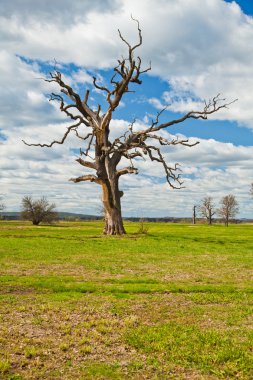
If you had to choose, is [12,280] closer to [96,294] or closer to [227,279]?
[96,294]

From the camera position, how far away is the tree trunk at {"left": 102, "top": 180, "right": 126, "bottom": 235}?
40.8 m

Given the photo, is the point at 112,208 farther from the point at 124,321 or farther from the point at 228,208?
the point at 228,208

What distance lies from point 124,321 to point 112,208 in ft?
100

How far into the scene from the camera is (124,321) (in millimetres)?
10547

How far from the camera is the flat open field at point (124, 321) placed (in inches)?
304

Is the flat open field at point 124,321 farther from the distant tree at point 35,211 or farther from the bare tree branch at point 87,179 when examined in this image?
the distant tree at point 35,211

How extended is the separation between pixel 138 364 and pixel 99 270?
38.6ft

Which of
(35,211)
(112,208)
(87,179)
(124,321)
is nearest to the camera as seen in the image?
(124,321)

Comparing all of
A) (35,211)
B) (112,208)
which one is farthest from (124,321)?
(35,211)

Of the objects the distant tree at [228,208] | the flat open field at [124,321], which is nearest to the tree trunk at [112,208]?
the flat open field at [124,321]

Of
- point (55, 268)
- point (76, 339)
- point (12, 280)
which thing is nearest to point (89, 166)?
point (55, 268)

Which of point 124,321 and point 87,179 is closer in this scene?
point 124,321

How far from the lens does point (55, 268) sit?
64.7 ft

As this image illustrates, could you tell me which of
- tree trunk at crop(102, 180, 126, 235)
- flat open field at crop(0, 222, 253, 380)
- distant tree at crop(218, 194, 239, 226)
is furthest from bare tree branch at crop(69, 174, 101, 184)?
distant tree at crop(218, 194, 239, 226)
